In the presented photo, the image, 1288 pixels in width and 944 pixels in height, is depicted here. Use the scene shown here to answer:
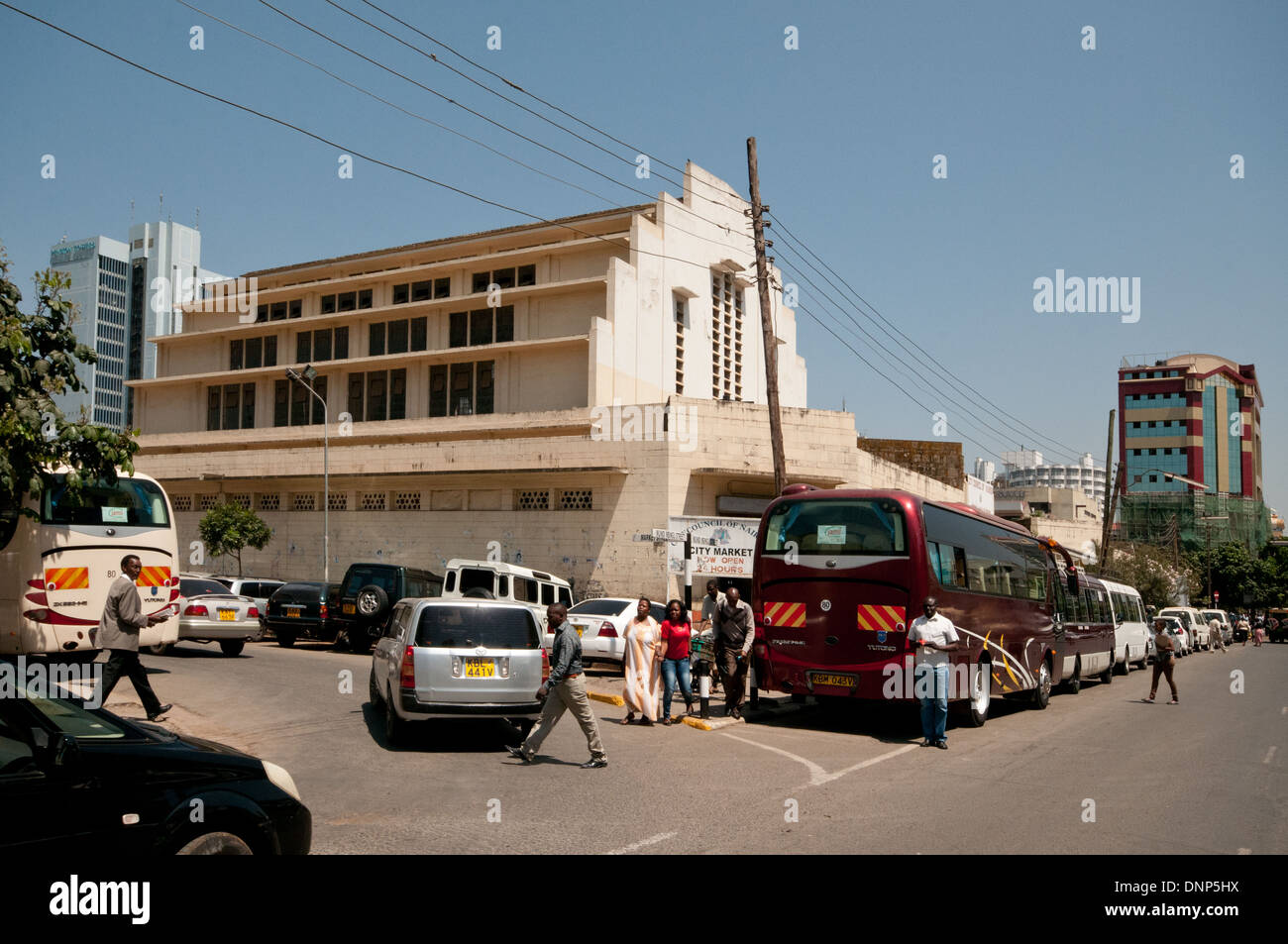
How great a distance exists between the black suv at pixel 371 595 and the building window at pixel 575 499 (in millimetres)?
11620

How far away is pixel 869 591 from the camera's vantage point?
547 inches

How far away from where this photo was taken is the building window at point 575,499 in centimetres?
3591

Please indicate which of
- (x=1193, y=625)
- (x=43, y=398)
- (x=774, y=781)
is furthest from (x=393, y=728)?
(x=1193, y=625)

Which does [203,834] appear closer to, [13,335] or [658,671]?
[13,335]

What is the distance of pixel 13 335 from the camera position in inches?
383

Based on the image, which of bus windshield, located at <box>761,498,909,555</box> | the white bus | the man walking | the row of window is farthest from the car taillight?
the row of window

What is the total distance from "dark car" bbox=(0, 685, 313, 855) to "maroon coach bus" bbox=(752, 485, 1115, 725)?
9787mm

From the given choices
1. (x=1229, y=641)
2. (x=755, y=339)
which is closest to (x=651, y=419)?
(x=755, y=339)

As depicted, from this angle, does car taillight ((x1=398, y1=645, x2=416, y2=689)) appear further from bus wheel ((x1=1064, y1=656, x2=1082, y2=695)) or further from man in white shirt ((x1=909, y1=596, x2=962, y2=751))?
bus wheel ((x1=1064, y1=656, x2=1082, y2=695))

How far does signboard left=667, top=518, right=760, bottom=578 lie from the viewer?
849 inches

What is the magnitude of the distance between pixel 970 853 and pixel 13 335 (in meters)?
9.64

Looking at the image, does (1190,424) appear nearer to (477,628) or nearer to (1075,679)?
(1075,679)

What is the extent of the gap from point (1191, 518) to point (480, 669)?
10400 centimetres

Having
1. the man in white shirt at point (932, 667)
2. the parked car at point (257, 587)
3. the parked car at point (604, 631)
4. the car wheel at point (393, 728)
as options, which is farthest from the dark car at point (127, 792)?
the parked car at point (257, 587)
